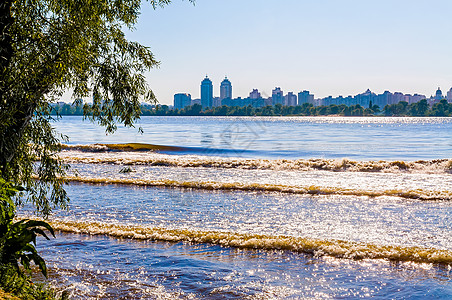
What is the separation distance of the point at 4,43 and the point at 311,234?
1108 centimetres

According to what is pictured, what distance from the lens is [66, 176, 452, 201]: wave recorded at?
80.5 ft

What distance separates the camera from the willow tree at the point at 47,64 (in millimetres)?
8672

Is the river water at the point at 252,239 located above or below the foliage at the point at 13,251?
below

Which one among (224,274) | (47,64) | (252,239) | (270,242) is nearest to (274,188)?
(252,239)

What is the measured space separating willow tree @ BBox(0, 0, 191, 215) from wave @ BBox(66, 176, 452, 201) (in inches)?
658

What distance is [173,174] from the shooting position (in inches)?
1385

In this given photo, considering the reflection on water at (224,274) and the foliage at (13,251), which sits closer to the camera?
the foliage at (13,251)

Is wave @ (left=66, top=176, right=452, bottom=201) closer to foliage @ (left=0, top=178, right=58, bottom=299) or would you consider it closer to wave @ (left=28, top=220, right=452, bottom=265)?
wave @ (left=28, top=220, right=452, bottom=265)

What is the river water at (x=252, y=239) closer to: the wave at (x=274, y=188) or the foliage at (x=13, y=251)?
the wave at (x=274, y=188)

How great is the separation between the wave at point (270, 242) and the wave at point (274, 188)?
11.5 metres

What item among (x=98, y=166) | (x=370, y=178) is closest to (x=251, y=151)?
(x=98, y=166)

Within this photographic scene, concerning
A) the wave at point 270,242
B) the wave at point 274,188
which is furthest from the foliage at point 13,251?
the wave at point 274,188

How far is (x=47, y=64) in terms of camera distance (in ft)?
28.8

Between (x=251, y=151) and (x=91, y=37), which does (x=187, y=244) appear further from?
(x=251, y=151)
